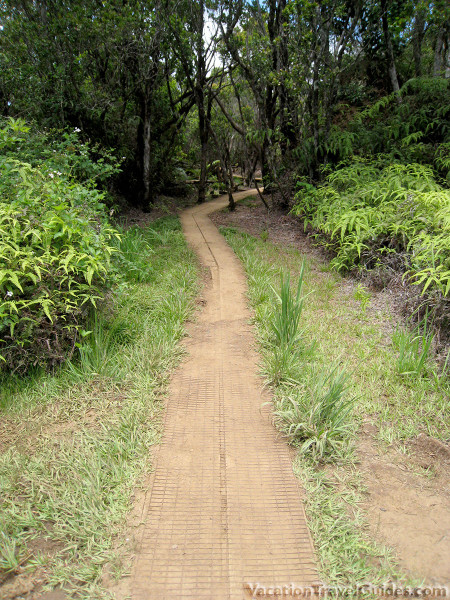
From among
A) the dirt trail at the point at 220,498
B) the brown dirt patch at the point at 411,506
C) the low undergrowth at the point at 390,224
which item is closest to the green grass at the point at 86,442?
the dirt trail at the point at 220,498

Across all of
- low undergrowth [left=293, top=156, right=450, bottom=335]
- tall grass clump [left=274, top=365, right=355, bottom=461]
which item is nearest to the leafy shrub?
low undergrowth [left=293, top=156, right=450, bottom=335]

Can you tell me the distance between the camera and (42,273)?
10.7 ft

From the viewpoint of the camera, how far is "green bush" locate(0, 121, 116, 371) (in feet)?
10.1

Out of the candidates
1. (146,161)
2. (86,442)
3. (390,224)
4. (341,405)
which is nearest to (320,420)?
(341,405)

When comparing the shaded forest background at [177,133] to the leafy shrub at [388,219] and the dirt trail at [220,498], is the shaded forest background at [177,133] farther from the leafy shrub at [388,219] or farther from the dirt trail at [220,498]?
the dirt trail at [220,498]

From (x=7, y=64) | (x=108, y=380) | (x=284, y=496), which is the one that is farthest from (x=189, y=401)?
(x=7, y=64)

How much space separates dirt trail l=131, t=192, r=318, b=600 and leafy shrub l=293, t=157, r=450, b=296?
2.05 metres

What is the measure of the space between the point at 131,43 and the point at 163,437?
7899 mm

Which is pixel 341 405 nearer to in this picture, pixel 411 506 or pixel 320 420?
pixel 320 420

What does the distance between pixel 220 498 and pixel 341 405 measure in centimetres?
103

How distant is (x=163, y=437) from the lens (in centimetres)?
277

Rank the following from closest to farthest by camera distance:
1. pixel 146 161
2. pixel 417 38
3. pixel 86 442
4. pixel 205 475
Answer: pixel 205 475 → pixel 86 442 → pixel 146 161 → pixel 417 38

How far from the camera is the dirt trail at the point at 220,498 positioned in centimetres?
191

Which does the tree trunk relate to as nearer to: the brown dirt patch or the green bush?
the green bush
